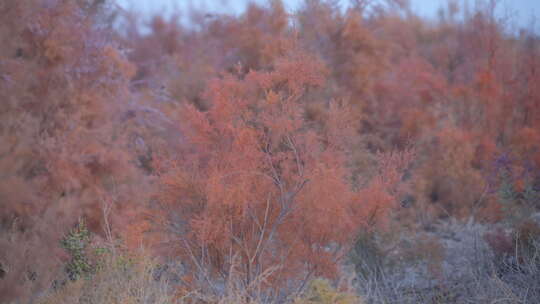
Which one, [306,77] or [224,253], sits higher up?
[306,77]

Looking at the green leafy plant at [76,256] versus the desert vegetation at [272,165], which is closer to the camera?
the desert vegetation at [272,165]

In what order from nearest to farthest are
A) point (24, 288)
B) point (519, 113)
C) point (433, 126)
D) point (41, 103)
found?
point (24, 288) → point (41, 103) → point (519, 113) → point (433, 126)

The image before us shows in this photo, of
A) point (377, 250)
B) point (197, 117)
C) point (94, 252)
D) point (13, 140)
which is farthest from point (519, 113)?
point (13, 140)

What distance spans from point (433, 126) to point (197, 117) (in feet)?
27.9

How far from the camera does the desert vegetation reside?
205 inches

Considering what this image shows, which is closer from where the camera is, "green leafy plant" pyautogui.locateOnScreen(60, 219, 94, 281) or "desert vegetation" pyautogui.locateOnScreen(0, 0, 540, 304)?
"desert vegetation" pyautogui.locateOnScreen(0, 0, 540, 304)

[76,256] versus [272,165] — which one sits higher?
[272,165]

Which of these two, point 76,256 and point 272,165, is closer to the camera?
point 272,165

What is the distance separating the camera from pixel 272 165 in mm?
5441

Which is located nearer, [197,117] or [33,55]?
[197,117]

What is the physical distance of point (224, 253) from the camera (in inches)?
220

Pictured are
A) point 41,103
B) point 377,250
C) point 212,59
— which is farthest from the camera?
point 212,59

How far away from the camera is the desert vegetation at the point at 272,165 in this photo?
520 centimetres

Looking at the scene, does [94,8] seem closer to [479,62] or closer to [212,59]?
[212,59]
